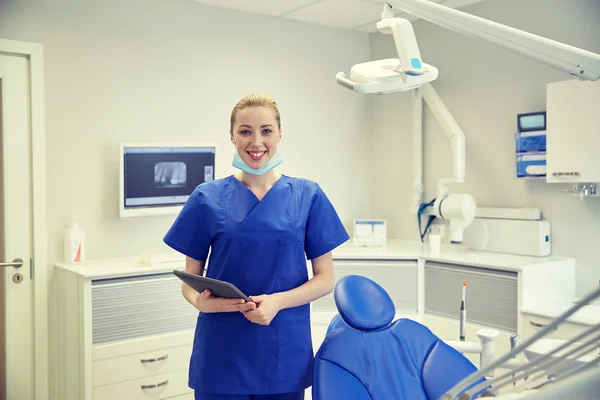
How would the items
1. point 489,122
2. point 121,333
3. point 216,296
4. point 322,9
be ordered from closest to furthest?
point 216,296, point 121,333, point 489,122, point 322,9

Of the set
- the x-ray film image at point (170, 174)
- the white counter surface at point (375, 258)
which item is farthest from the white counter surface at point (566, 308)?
the x-ray film image at point (170, 174)

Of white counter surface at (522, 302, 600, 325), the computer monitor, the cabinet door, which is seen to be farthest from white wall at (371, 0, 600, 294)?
the computer monitor

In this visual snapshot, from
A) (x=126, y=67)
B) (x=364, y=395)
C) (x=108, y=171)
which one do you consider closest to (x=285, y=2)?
(x=126, y=67)

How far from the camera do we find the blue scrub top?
70.1 inches

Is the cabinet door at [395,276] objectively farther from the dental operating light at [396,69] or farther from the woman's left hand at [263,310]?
the dental operating light at [396,69]

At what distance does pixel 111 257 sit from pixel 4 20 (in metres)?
1.27

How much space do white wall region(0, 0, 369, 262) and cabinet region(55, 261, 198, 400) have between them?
37 centimetres

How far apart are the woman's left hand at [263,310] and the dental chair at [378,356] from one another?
0.17 m

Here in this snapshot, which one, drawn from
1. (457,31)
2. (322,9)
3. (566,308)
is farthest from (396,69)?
(322,9)

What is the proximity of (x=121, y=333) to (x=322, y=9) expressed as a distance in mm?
2190

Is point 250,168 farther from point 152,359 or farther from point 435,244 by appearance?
point 435,244

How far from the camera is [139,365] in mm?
3018

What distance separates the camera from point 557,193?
3371 mm

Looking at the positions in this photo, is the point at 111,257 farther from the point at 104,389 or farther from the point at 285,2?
the point at 285,2
